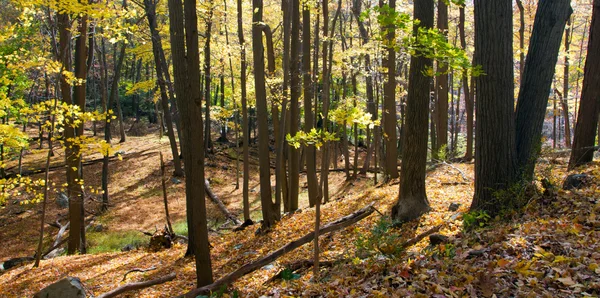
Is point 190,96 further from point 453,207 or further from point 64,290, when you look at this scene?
point 453,207

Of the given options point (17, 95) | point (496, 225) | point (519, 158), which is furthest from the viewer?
point (17, 95)

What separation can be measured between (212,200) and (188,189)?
12811 millimetres

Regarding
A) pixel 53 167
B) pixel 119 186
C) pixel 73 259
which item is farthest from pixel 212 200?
pixel 53 167

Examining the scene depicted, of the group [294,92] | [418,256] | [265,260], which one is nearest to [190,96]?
[265,260]

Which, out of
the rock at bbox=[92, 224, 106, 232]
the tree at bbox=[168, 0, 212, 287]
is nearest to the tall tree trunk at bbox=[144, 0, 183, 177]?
the rock at bbox=[92, 224, 106, 232]

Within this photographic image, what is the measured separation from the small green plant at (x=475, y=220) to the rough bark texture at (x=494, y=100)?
16 cm

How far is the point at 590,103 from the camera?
27.4 feet

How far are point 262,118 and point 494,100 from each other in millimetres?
5211

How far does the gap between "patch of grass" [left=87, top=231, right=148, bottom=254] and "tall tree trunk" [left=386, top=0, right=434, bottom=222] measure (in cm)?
1005

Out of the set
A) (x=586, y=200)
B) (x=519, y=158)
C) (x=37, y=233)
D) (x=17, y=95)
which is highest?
(x=17, y=95)

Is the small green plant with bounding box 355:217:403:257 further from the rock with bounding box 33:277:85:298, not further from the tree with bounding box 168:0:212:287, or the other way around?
the rock with bounding box 33:277:85:298

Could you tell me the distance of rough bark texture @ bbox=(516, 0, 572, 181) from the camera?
5832 mm

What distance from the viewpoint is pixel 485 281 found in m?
3.80

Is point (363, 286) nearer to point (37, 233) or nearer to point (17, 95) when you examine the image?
point (37, 233)
